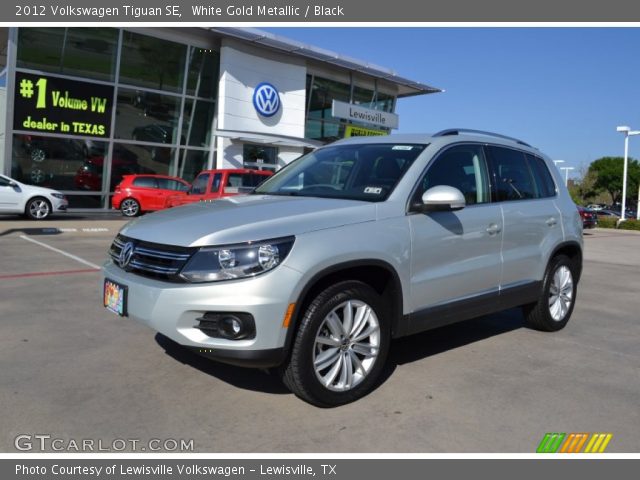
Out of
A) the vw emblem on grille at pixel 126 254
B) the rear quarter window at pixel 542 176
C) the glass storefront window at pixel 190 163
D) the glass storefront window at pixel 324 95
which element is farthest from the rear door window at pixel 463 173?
the glass storefront window at pixel 324 95

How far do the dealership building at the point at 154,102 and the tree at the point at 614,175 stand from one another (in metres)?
60.6

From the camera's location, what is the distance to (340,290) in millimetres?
3562

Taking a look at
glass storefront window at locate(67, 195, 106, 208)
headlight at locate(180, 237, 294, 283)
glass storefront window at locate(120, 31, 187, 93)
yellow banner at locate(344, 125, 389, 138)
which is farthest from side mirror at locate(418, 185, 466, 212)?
yellow banner at locate(344, 125, 389, 138)

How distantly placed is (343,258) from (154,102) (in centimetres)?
1984

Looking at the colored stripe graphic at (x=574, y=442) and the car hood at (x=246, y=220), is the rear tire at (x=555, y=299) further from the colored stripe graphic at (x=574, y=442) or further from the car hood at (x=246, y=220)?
the car hood at (x=246, y=220)

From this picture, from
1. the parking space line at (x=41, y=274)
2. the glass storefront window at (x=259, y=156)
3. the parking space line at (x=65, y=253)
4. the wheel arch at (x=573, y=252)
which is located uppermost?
the glass storefront window at (x=259, y=156)

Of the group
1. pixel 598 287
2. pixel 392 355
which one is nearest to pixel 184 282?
pixel 392 355

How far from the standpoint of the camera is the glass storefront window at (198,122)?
22616 millimetres

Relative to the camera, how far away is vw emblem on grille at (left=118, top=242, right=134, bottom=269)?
3742 millimetres

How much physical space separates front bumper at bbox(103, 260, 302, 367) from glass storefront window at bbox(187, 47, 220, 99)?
20.3 metres

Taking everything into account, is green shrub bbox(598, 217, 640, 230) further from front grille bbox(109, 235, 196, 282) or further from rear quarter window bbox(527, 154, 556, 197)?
front grille bbox(109, 235, 196, 282)

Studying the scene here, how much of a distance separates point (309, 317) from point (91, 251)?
859cm

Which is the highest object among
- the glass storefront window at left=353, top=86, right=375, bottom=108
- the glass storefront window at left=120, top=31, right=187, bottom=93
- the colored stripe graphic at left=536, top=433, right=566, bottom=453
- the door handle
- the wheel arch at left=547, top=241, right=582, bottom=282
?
the glass storefront window at left=353, top=86, right=375, bottom=108
